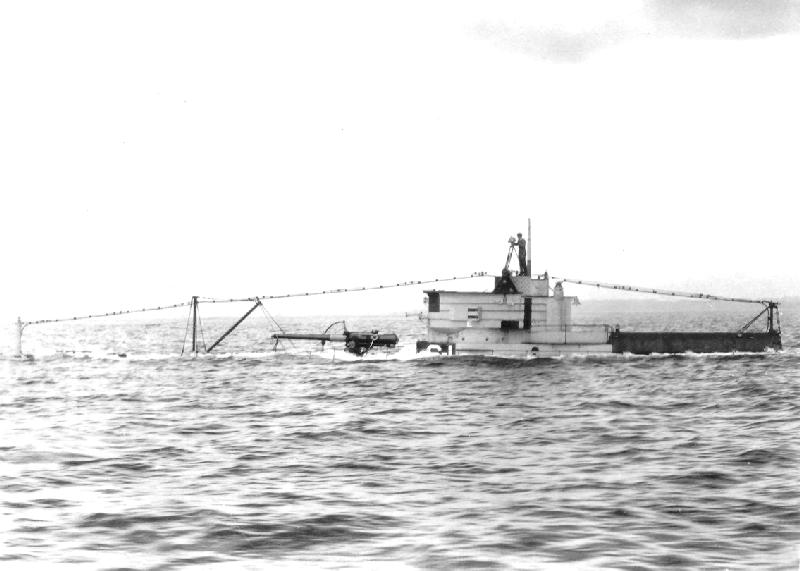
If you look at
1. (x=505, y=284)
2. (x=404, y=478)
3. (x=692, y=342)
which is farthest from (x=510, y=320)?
(x=404, y=478)

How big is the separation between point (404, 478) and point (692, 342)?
1914 inches

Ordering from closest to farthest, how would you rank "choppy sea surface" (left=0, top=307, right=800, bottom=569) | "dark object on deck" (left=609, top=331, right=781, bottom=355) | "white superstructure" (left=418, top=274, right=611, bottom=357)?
"choppy sea surface" (left=0, top=307, right=800, bottom=569) < "white superstructure" (left=418, top=274, right=611, bottom=357) < "dark object on deck" (left=609, top=331, right=781, bottom=355)

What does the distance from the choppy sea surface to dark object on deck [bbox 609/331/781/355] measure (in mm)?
21282

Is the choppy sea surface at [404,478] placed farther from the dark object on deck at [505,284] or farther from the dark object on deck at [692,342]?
the dark object on deck at [692,342]

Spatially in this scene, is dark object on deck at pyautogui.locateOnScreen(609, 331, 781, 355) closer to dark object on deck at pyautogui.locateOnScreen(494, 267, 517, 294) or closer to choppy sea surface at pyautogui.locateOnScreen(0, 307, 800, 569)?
dark object on deck at pyautogui.locateOnScreen(494, 267, 517, 294)

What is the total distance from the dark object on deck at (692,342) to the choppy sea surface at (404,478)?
2128 cm

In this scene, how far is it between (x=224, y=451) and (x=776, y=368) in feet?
124

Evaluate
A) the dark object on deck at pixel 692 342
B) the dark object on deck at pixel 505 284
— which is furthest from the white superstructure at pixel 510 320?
the dark object on deck at pixel 692 342

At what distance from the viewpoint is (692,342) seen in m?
63.5

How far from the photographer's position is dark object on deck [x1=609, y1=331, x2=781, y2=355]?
6156cm

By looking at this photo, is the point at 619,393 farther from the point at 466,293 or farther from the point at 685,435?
the point at 466,293

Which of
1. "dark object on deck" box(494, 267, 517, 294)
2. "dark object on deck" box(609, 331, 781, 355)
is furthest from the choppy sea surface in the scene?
"dark object on deck" box(609, 331, 781, 355)

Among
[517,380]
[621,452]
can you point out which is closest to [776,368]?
[517,380]

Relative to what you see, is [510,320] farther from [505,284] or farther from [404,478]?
[404,478]
